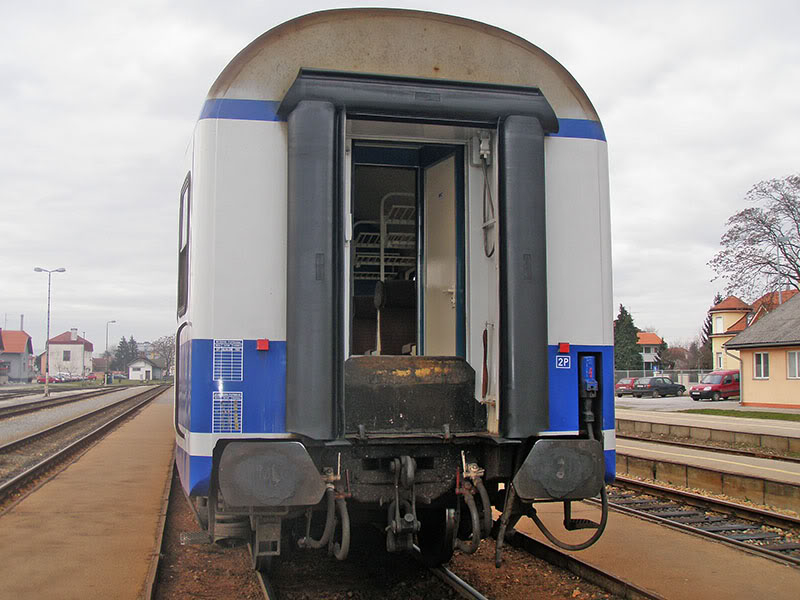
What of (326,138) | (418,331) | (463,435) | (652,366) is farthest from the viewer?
(652,366)

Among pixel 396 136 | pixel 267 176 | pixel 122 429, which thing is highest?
pixel 396 136

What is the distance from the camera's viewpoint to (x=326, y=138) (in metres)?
4.45

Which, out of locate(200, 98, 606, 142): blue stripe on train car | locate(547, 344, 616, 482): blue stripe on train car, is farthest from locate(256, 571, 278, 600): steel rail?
locate(200, 98, 606, 142): blue stripe on train car

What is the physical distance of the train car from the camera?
4383mm

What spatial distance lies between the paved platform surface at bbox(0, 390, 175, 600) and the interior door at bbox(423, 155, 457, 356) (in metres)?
2.92

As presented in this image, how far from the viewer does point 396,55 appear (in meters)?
4.77

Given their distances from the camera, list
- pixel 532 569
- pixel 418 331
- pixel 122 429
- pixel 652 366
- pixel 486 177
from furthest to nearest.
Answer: pixel 652 366 < pixel 122 429 < pixel 532 569 < pixel 418 331 < pixel 486 177

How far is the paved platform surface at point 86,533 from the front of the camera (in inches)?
235

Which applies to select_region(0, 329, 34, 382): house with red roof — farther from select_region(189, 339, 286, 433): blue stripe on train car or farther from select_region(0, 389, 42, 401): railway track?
select_region(189, 339, 286, 433): blue stripe on train car

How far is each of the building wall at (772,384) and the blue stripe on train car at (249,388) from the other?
31.6 metres

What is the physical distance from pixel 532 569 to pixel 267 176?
4036 mm

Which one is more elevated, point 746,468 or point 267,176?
point 267,176

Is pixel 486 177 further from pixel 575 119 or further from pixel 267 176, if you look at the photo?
pixel 267 176

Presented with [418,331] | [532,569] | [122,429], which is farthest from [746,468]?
[122,429]
